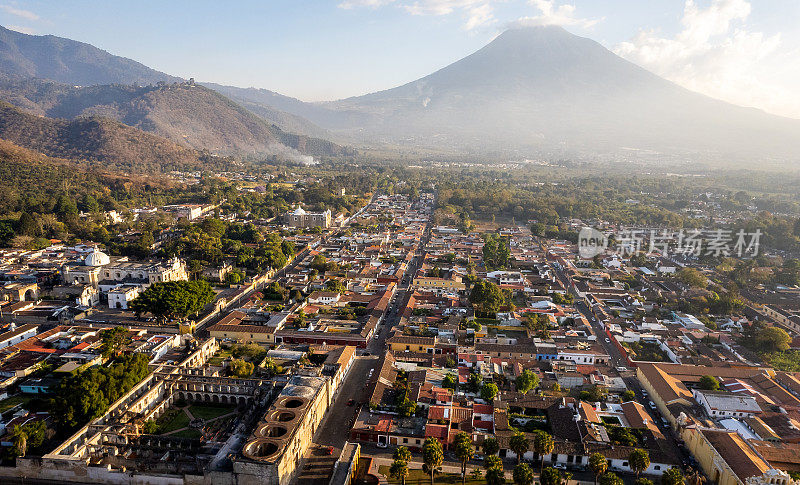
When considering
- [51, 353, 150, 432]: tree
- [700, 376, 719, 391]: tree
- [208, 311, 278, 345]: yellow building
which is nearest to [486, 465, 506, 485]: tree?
[700, 376, 719, 391]: tree

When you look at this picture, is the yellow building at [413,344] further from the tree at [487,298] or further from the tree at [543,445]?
the tree at [543,445]

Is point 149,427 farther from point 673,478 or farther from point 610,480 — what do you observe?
point 673,478

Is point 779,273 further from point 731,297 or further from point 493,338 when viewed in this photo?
point 493,338

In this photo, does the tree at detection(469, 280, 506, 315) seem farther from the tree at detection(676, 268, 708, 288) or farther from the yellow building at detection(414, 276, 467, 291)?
the tree at detection(676, 268, 708, 288)

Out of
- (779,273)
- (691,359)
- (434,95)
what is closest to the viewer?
(691,359)

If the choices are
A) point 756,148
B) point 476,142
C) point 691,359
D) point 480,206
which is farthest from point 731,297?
point 476,142

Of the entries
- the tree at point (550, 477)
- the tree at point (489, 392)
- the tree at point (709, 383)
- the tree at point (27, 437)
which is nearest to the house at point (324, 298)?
the tree at point (489, 392)

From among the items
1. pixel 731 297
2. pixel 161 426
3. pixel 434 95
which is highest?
pixel 434 95
